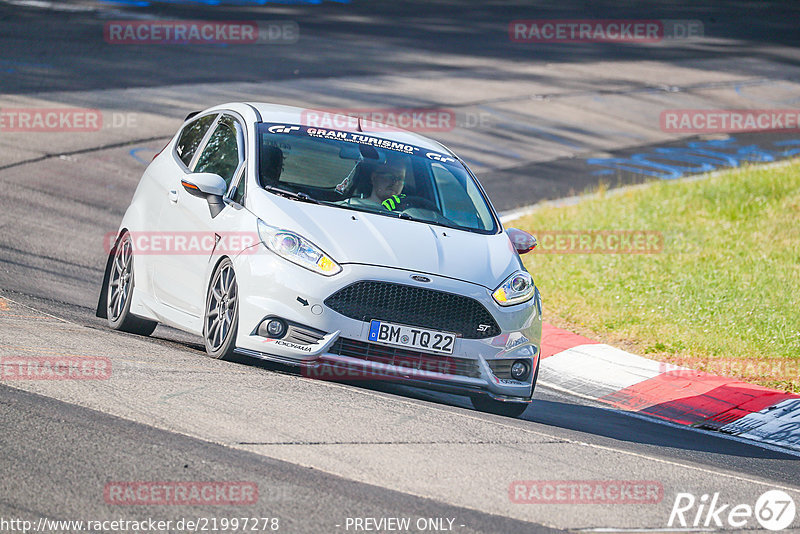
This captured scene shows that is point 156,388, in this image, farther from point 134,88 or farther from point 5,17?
point 5,17

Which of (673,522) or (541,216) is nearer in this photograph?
(673,522)

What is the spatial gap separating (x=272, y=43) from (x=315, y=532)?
24.6 meters

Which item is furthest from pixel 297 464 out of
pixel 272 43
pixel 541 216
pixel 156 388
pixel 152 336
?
pixel 272 43

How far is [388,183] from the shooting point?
850 cm

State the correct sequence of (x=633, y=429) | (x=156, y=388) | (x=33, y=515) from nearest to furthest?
(x=33, y=515)
(x=156, y=388)
(x=633, y=429)

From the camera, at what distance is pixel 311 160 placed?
27.8 ft
